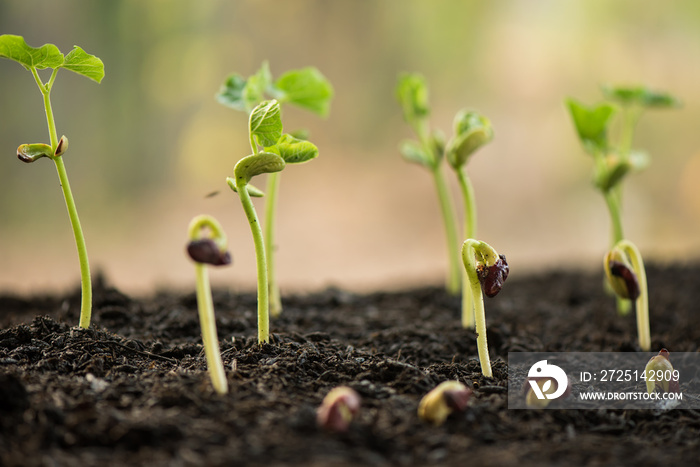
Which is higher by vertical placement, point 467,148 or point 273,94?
point 273,94

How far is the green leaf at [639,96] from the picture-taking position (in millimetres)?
1655

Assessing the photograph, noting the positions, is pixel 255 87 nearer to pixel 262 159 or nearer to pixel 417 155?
pixel 262 159

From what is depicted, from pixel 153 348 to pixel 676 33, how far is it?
136 inches

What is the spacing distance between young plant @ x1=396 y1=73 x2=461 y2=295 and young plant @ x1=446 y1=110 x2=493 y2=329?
1.06ft

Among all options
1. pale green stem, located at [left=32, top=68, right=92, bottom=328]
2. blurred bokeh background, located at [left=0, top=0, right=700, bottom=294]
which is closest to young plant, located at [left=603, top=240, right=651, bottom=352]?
pale green stem, located at [left=32, top=68, right=92, bottom=328]

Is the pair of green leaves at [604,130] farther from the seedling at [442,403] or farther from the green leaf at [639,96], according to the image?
the seedling at [442,403]

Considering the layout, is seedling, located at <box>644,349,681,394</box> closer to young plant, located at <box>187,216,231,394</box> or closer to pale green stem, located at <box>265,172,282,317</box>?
young plant, located at <box>187,216,231,394</box>

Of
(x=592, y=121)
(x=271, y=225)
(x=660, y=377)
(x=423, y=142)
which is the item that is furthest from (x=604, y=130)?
(x=271, y=225)

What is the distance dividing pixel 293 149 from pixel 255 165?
0.11 metres

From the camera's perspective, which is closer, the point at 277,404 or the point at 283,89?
the point at 277,404

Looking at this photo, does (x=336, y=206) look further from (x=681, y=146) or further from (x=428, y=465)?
(x=428, y=465)

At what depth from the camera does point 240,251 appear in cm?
309

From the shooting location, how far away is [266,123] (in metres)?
0.94

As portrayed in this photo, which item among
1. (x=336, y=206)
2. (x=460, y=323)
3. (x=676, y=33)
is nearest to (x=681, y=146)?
(x=676, y=33)
